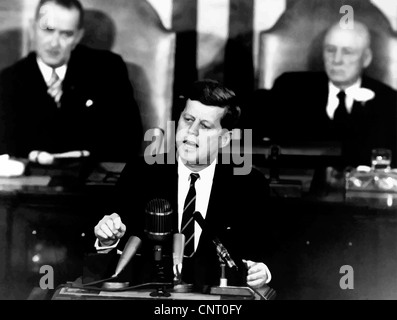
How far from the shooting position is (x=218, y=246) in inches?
105

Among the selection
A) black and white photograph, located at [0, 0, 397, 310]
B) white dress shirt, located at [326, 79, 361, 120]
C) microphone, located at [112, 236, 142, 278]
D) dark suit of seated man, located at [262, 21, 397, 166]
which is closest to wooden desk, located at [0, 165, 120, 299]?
black and white photograph, located at [0, 0, 397, 310]

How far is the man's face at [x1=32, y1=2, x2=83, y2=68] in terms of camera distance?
3168mm

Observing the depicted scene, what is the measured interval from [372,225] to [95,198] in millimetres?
1122

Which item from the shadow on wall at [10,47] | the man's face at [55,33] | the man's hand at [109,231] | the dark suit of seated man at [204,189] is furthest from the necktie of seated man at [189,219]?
the shadow on wall at [10,47]

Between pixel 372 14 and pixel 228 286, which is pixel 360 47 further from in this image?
pixel 228 286

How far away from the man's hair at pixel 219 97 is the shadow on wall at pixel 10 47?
2.39 ft

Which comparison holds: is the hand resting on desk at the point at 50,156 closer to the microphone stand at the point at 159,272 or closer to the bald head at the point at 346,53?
the microphone stand at the point at 159,272

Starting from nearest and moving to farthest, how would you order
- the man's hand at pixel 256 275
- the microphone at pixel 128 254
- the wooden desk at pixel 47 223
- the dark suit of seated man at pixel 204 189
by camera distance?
the microphone at pixel 128 254, the man's hand at pixel 256 275, the dark suit of seated man at pixel 204 189, the wooden desk at pixel 47 223

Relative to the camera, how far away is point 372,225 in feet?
10.2

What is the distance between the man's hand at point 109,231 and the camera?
2.81 meters

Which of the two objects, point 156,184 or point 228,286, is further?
point 156,184

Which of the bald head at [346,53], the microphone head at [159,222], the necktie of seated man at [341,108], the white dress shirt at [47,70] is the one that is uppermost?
the bald head at [346,53]

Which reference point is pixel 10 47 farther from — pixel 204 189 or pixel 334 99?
pixel 334 99

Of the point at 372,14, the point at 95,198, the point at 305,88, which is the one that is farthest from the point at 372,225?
the point at 95,198
